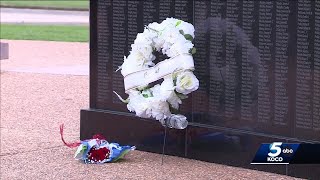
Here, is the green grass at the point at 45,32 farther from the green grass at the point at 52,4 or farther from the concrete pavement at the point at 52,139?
the green grass at the point at 52,4

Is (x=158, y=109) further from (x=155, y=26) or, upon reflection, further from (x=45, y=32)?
(x=45, y=32)

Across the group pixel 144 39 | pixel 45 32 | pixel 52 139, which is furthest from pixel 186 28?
pixel 45 32

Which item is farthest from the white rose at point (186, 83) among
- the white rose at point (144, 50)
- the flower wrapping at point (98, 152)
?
the flower wrapping at point (98, 152)

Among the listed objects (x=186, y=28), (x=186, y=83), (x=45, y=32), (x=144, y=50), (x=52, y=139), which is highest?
(x=186, y=28)

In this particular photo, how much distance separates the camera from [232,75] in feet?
26.8

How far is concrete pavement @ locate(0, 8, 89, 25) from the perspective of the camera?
3219 centimetres

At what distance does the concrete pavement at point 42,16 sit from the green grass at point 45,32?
10.0 feet

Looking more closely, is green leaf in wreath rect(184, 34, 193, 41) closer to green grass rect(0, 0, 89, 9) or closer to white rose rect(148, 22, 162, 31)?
white rose rect(148, 22, 162, 31)

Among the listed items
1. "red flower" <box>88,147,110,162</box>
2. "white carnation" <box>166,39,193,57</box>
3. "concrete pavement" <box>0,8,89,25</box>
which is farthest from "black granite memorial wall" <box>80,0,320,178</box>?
"concrete pavement" <box>0,8,89,25</box>

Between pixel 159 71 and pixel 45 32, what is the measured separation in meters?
17.9

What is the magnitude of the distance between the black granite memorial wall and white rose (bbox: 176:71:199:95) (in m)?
0.40

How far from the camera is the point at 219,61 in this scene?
825 centimetres

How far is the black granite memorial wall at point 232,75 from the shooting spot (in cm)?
769

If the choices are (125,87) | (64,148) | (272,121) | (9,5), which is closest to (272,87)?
(272,121)
